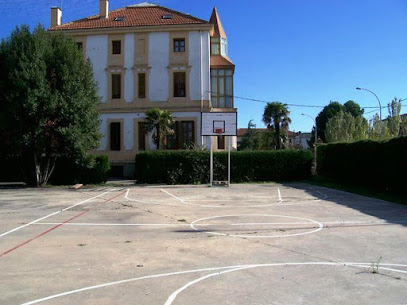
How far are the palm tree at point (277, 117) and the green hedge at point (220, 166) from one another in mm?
19063

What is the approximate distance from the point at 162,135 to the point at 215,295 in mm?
26390

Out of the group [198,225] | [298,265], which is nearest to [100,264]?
[298,265]

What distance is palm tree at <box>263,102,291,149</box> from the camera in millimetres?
48781

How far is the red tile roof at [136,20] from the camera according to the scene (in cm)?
3619

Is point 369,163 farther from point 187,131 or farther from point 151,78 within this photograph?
point 151,78

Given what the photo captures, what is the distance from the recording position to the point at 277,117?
49094 millimetres

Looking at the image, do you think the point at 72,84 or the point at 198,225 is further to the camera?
the point at 72,84

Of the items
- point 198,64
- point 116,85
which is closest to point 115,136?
point 116,85

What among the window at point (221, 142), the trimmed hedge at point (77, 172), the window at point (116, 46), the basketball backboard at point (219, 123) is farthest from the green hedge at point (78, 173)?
the window at point (116, 46)

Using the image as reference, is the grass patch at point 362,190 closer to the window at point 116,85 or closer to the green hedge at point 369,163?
the green hedge at point 369,163

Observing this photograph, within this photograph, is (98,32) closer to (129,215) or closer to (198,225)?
→ (129,215)

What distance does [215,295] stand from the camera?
512cm

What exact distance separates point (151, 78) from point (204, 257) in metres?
30.5

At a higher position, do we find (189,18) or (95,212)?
(189,18)
